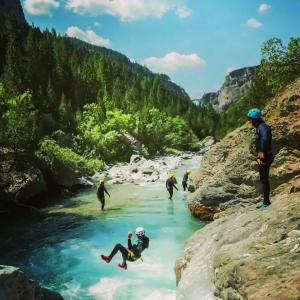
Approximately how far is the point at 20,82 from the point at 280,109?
58.8 metres

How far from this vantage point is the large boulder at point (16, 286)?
9.85 m

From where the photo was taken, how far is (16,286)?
10.1m

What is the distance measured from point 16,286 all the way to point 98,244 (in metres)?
11.5

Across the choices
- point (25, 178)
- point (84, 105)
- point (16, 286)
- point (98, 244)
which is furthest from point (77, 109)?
point (16, 286)

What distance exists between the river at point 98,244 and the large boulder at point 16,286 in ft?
15.2

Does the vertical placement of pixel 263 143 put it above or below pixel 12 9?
below

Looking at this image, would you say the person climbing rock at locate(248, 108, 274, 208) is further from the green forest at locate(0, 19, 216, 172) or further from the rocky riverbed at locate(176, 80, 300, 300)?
the green forest at locate(0, 19, 216, 172)

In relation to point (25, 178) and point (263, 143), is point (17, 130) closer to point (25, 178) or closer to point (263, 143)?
point (25, 178)

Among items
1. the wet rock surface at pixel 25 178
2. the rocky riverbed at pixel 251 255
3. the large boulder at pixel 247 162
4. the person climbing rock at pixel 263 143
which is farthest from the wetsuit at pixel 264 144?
the wet rock surface at pixel 25 178

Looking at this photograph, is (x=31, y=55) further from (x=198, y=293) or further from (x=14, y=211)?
(x=198, y=293)

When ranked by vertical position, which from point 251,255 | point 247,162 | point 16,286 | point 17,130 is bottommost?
point 16,286

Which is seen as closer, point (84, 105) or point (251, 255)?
point (251, 255)

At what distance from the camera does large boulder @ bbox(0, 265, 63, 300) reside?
985 centimetres

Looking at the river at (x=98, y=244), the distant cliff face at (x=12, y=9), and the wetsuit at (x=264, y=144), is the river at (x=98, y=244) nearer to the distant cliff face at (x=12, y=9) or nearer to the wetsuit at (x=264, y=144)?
the wetsuit at (x=264, y=144)
